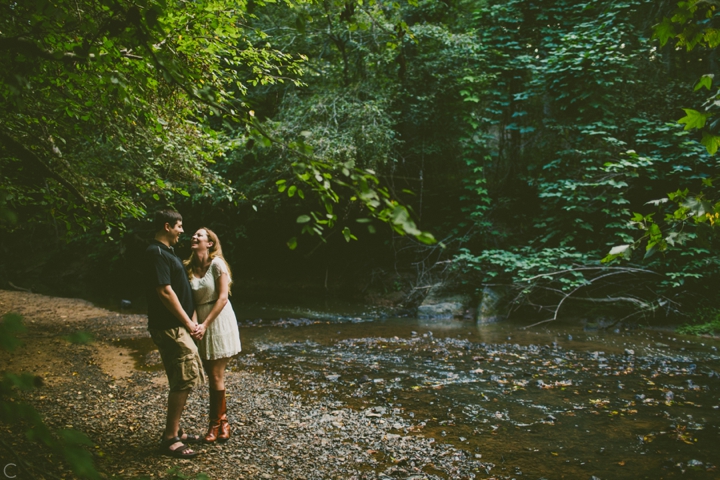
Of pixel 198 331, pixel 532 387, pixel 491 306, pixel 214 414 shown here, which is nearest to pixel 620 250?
pixel 198 331

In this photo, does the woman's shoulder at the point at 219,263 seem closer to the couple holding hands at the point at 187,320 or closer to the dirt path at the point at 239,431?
the couple holding hands at the point at 187,320

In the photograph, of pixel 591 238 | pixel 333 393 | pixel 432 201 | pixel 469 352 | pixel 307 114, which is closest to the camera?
pixel 333 393

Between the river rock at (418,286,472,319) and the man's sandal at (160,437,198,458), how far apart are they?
10.3 meters

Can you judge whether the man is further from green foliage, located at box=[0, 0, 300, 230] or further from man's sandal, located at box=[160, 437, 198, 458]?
green foliage, located at box=[0, 0, 300, 230]

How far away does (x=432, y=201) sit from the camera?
57.6 feet

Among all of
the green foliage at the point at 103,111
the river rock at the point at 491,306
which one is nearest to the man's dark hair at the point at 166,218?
the green foliage at the point at 103,111

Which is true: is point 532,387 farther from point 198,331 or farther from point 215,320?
point 198,331

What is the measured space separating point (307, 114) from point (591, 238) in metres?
9.29

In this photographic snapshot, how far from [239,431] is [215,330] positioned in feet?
3.85

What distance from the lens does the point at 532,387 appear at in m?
6.69

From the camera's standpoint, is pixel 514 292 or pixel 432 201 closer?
pixel 514 292

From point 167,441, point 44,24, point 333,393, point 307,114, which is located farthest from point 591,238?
point 44,24

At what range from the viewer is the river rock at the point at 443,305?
45.4ft

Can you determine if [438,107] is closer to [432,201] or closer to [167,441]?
[432,201]
